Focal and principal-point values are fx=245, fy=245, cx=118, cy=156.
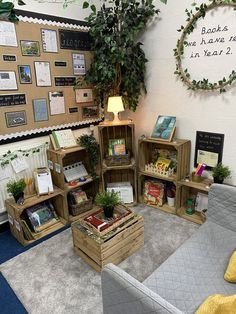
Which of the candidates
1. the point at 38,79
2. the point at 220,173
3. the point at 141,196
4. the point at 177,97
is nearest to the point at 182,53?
the point at 177,97

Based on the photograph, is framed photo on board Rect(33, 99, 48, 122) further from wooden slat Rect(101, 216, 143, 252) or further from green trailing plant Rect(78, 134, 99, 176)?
wooden slat Rect(101, 216, 143, 252)

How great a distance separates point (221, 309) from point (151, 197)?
1909 millimetres

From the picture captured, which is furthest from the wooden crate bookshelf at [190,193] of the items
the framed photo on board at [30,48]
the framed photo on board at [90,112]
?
the framed photo on board at [30,48]

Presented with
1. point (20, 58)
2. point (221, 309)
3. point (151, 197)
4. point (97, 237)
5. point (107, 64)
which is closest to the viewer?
point (221, 309)

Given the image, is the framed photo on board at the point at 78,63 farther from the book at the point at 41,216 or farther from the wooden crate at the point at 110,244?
the wooden crate at the point at 110,244

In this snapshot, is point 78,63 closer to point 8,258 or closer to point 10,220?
point 10,220

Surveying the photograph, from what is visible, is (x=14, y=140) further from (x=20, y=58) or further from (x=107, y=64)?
(x=107, y=64)

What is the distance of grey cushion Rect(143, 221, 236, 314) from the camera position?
132 centimetres

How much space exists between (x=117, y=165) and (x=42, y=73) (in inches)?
49.3

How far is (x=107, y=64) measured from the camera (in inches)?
102

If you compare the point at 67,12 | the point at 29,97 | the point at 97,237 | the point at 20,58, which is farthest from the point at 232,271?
the point at 67,12

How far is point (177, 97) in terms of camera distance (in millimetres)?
2648

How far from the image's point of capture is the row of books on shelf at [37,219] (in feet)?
7.80

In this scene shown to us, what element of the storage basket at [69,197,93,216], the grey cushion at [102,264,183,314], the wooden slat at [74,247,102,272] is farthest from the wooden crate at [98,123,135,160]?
the grey cushion at [102,264,183,314]
